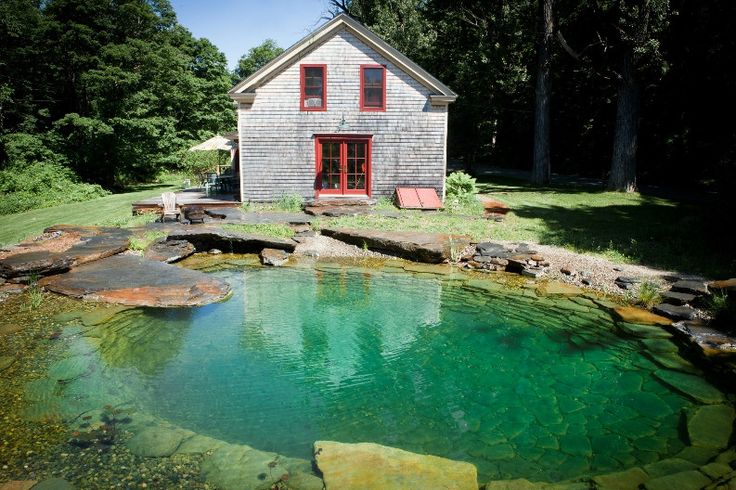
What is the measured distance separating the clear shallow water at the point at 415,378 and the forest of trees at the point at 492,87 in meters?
13.6

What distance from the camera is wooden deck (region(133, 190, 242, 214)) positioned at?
14.6 m

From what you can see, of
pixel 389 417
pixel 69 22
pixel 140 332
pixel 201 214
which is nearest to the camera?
→ pixel 389 417

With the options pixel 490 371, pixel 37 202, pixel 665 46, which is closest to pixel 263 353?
pixel 490 371

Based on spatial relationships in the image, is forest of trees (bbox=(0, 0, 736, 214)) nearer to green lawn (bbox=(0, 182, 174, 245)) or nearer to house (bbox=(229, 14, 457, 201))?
green lawn (bbox=(0, 182, 174, 245))

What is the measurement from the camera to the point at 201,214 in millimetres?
13672

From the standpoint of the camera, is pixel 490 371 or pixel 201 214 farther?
pixel 201 214

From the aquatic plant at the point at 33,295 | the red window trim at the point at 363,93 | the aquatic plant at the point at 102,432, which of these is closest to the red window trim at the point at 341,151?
the red window trim at the point at 363,93

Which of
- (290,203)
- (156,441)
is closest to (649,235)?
(290,203)

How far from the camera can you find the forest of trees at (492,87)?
17.6m

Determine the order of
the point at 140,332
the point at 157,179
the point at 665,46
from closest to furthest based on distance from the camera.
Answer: the point at 140,332 < the point at 665,46 < the point at 157,179

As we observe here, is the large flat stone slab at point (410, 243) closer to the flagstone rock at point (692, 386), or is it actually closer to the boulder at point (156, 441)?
the flagstone rock at point (692, 386)

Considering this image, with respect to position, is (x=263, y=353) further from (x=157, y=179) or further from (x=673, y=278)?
(x=157, y=179)

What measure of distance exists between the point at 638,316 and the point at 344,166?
437 inches

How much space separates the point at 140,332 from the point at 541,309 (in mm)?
6291
